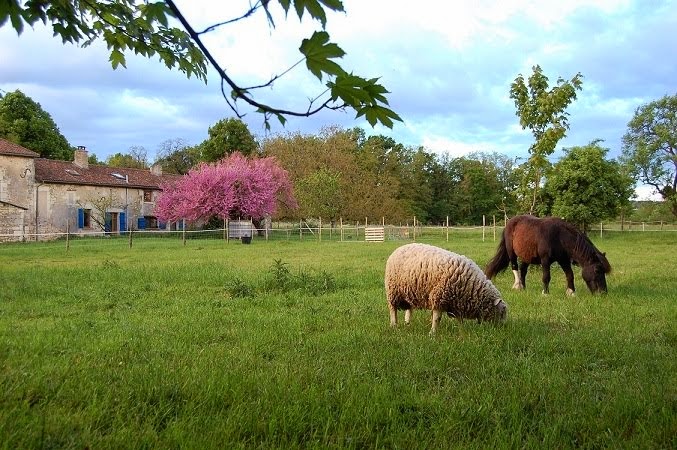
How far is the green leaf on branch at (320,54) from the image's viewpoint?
6.41 feet

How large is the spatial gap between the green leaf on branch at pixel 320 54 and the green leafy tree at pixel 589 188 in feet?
131

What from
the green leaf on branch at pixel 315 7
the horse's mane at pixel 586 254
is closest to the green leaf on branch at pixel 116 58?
the green leaf on branch at pixel 315 7

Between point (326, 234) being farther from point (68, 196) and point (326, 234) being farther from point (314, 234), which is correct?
point (68, 196)

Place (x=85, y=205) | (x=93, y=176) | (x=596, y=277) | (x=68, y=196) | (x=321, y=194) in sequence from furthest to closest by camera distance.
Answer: (x=321, y=194)
(x=93, y=176)
(x=85, y=205)
(x=68, y=196)
(x=596, y=277)

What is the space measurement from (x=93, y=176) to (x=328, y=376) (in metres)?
46.1

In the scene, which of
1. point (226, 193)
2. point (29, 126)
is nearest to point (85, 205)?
point (226, 193)

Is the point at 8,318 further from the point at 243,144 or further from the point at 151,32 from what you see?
the point at 243,144

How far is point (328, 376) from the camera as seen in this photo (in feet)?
16.2

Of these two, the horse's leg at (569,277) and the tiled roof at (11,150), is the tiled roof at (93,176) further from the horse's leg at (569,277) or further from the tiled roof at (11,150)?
the horse's leg at (569,277)

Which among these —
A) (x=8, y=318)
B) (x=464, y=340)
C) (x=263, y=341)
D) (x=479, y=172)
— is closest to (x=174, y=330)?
(x=263, y=341)

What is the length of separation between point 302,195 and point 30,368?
1671 inches

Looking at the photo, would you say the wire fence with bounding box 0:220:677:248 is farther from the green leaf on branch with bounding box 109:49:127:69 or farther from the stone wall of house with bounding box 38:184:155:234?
the green leaf on branch with bounding box 109:49:127:69

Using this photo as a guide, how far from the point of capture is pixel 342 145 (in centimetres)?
5528

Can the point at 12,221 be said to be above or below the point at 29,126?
below
